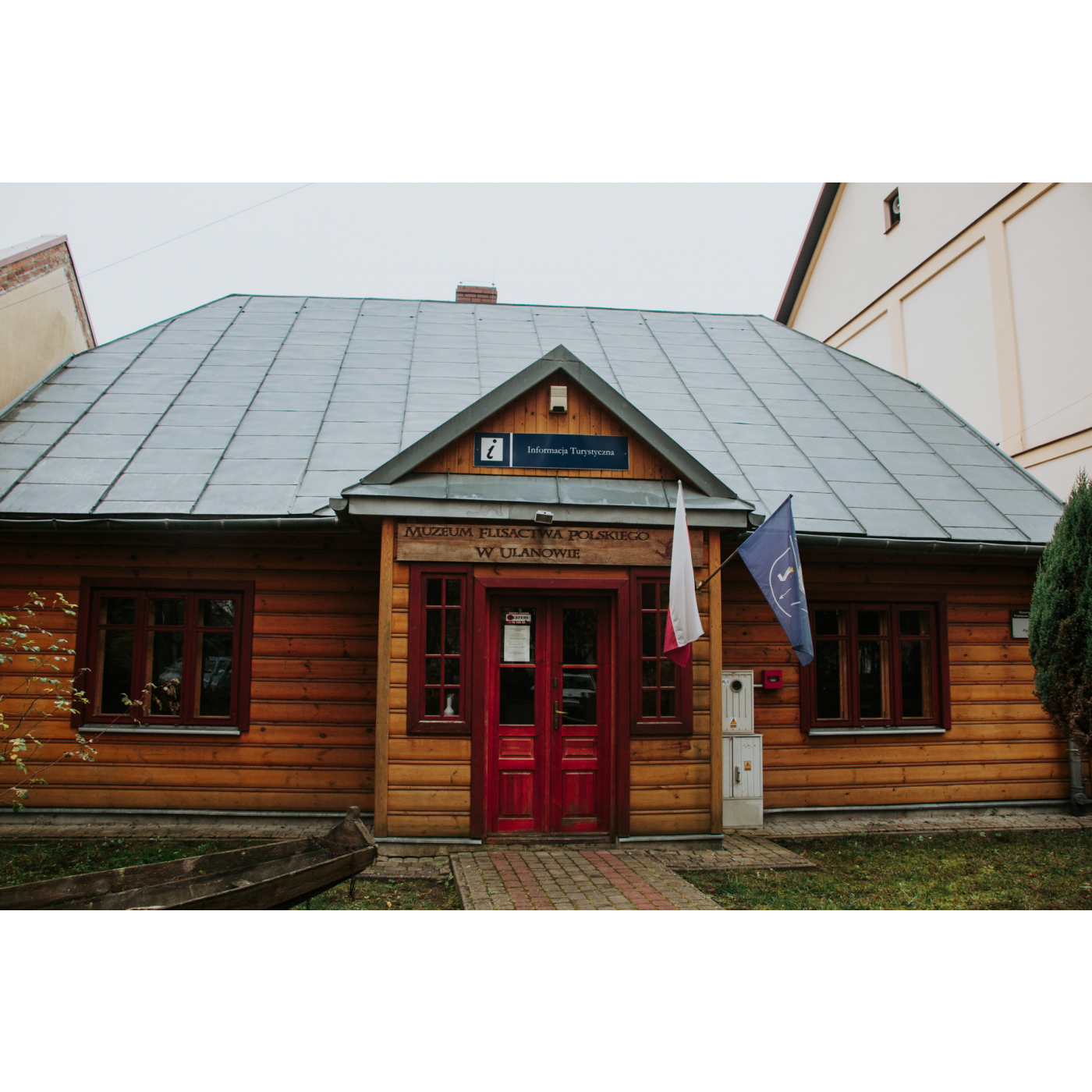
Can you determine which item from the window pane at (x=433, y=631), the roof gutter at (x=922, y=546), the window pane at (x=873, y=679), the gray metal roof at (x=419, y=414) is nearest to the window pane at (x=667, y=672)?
the window pane at (x=433, y=631)

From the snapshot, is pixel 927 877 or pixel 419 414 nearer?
pixel 927 877

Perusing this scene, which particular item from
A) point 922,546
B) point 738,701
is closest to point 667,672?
point 738,701

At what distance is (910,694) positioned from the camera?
8.75m

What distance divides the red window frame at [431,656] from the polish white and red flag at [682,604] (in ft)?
6.12

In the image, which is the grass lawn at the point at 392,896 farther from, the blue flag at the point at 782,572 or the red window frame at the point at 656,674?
the blue flag at the point at 782,572

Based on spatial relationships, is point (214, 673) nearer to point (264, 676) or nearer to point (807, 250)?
point (264, 676)

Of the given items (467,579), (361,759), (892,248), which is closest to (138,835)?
(361,759)

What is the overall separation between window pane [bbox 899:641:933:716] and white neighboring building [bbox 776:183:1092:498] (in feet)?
15.8

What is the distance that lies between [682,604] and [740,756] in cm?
267

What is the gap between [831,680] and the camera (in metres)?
8.60

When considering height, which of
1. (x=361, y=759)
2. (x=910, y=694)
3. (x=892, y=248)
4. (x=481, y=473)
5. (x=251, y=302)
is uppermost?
(x=892, y=248)

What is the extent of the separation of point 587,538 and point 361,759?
334 centimetres

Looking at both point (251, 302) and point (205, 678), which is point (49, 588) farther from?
point (251, 302)

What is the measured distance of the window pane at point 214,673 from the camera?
25.7 ft
